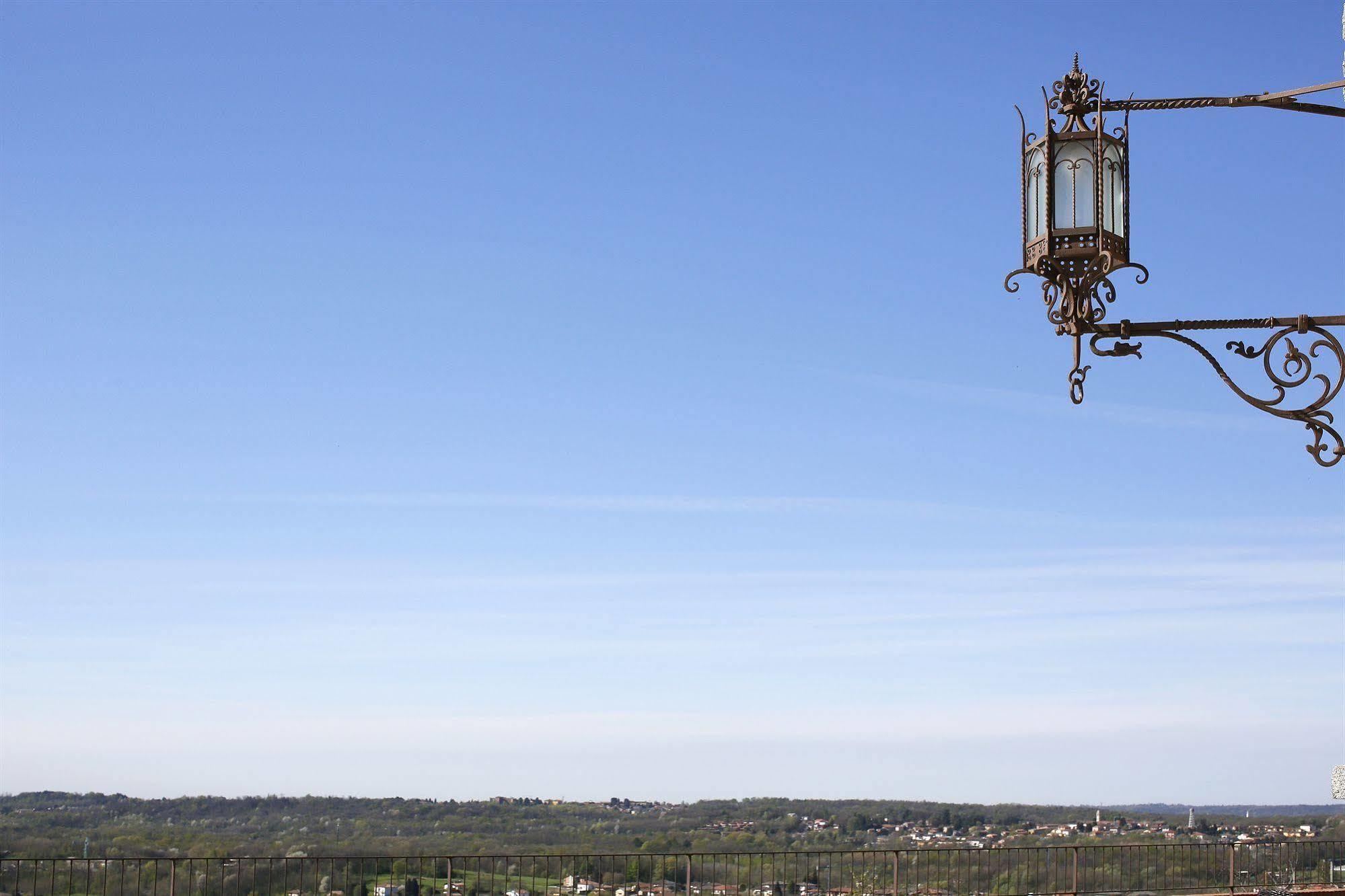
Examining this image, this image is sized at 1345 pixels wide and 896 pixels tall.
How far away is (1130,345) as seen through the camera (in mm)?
5684

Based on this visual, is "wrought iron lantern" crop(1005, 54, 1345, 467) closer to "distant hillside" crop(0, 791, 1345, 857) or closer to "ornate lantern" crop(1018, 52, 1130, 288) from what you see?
"ornate lantern" crop(1018, 52, 1130, 288)

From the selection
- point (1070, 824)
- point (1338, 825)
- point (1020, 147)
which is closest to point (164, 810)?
point (1070, 824)

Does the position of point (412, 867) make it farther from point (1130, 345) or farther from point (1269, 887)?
point (1130, 345)

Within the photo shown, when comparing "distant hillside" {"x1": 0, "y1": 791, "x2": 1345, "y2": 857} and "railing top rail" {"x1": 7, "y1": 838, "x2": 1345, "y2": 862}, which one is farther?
"distant hillside" {"x1": 0, "y1": 791, "x2": 1345, "y2": 857}

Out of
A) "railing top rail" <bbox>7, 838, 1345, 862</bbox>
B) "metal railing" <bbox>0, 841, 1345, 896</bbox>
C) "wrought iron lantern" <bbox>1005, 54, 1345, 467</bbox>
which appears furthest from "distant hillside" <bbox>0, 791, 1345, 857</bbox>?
"wrought iron lantern" <bbox>1005, 54, 1345, 467</bbox>

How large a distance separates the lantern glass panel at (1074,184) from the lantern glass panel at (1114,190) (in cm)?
5

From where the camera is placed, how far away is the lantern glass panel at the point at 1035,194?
5723 mm

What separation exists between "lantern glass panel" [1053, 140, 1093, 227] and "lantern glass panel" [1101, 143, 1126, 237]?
0.05 metres

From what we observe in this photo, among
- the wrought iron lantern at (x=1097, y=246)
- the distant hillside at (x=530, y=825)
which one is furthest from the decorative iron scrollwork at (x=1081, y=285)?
the distant hillside at (x=530, y=825)

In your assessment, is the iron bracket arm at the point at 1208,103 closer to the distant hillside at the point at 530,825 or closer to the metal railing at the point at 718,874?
the metal railing at the point at 718,874

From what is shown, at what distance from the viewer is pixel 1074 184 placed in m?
5.71

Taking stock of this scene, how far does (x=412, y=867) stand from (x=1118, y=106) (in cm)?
2786

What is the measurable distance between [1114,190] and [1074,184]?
0.54 feet

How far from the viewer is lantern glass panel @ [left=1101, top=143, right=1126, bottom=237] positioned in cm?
566
